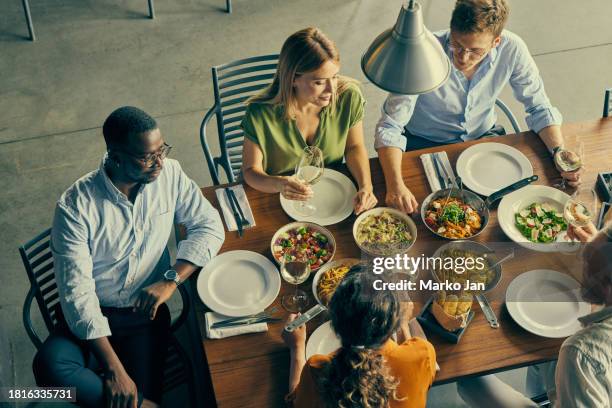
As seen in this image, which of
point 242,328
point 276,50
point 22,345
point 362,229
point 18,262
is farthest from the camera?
point 276,50

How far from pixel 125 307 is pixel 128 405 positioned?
0.39m

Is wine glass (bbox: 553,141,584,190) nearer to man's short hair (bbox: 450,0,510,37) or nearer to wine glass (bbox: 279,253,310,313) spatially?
man's short hair (bbox: 450,0,510,37)

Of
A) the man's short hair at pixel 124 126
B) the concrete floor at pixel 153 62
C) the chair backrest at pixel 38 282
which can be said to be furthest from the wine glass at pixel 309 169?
the concrete floor at pixel 153 62

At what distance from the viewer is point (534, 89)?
10.4 ft

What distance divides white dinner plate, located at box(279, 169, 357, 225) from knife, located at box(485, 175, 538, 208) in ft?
1.78

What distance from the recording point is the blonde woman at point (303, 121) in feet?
8.75

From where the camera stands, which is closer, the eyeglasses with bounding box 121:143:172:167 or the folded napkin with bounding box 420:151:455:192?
the eyeglasses with bounding box 121:143:172:167

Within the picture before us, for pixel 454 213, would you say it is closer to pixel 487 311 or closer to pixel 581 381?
pixel 487 311

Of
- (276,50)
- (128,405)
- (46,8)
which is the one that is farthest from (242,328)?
(46,8)

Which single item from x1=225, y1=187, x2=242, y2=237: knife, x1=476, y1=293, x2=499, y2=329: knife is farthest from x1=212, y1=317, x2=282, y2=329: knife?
x1=476, y1=293, x2=499, y2=329: knife

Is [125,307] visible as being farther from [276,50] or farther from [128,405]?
[276,50]

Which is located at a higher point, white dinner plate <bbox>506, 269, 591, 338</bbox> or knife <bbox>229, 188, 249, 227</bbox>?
knife <bbox>229, 188, 249, 227</bbox>

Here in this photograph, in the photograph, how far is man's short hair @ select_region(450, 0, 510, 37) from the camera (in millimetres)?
2709

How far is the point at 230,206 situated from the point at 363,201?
A: 53cm
